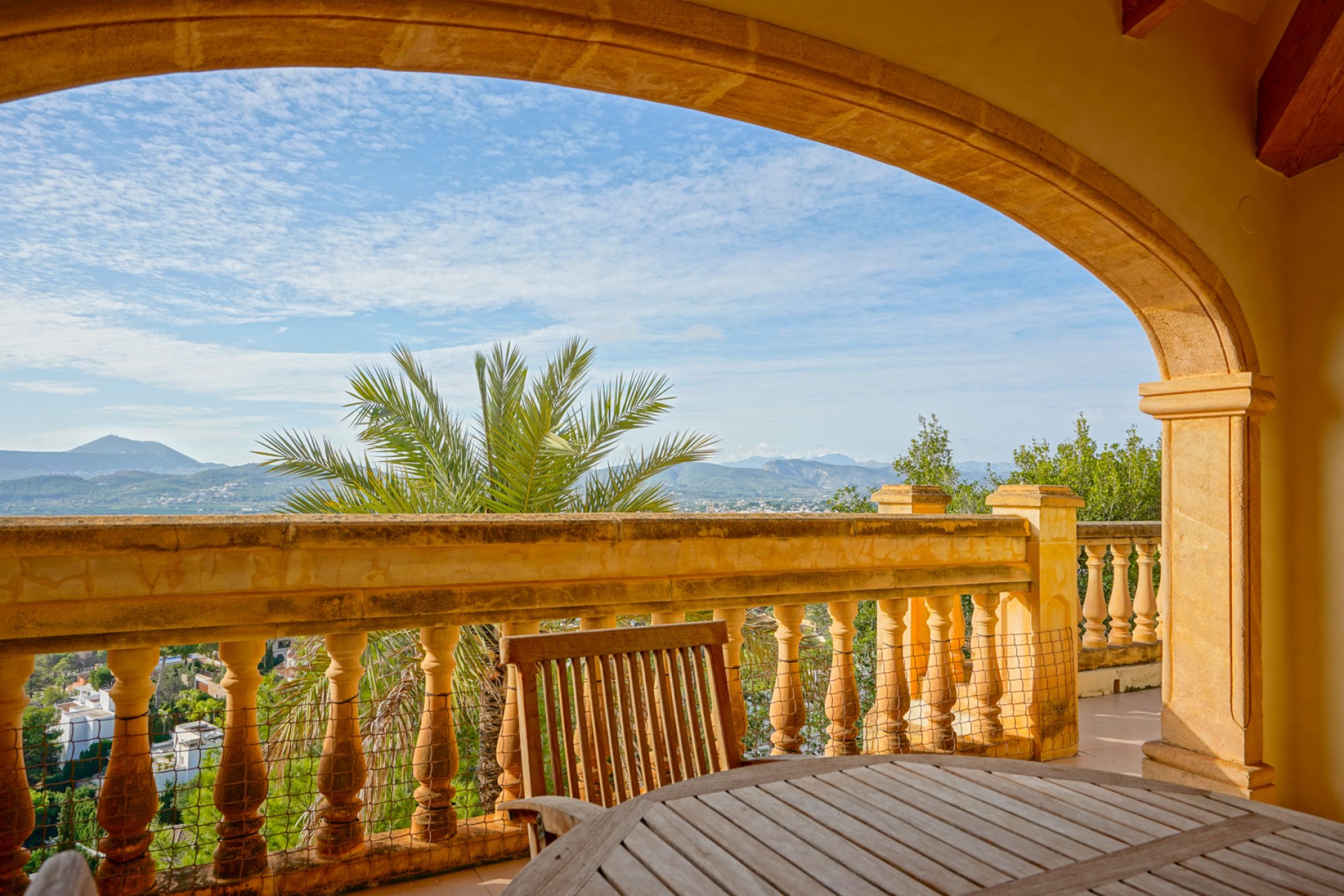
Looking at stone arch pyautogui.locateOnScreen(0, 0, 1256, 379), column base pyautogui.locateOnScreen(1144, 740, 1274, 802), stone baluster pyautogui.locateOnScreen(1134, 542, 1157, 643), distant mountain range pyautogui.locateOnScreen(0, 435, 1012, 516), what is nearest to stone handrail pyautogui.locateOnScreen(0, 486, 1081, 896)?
column base pyautogui.locateOnScreen(1144, 740, 1274, 802)

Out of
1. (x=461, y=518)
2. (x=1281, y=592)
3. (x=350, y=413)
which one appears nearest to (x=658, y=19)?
(x=461, y=518)

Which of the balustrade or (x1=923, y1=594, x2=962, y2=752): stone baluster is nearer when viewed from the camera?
(x1=923, y1=594, x2=962, y2=752): stone baluster

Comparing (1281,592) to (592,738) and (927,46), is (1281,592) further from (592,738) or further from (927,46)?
(592,738)

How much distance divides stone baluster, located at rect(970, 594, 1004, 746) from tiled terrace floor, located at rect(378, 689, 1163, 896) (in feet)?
1.05

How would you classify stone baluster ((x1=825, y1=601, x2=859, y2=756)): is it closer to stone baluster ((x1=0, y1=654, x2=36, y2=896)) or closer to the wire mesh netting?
the wire mesh netting

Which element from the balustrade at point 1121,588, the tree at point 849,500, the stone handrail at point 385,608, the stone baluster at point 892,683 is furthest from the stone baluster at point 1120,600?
the tree at point 849,500

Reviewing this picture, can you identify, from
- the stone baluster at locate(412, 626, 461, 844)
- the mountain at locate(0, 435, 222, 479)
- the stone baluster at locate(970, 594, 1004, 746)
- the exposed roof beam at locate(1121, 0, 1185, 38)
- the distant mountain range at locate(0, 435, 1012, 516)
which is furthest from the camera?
the mountain at locate(0, 435, 222, 479)

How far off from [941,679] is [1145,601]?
2715mm

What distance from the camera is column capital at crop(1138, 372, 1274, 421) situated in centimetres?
319

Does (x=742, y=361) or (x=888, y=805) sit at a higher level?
(x=742, y=361)

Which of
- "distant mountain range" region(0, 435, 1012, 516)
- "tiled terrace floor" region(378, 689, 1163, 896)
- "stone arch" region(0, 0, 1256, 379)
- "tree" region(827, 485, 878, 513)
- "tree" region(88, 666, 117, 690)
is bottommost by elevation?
"tiled terrace floor" region(378, 689, 1163, 896)

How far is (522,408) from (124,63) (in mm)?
5433

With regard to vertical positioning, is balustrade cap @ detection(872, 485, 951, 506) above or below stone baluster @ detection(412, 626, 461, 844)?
above

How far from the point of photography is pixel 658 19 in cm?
214
